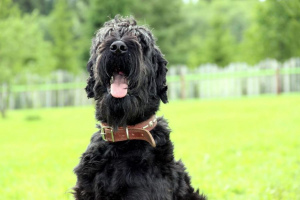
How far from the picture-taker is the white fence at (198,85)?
3397 cm

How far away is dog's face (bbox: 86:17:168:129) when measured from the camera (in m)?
4.02

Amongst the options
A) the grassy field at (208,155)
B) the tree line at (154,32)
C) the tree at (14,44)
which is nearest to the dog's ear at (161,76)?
the grassy field at (208,155)

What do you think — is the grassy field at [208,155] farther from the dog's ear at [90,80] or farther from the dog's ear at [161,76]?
the dog's ear at [161,76]

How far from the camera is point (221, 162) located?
9.33 meters

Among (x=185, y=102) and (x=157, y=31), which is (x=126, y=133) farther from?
(x=157, y=31)

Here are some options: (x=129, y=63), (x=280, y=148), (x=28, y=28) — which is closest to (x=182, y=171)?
(x=129, y=63)

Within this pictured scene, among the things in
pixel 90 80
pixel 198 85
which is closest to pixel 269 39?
pixel 198 85

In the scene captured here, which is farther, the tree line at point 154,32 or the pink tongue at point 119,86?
the tree line at point 154,32

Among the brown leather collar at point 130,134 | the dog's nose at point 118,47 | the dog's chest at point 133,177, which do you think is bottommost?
the dog's chest at point 133,177

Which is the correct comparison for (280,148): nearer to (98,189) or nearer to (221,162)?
(221,162)

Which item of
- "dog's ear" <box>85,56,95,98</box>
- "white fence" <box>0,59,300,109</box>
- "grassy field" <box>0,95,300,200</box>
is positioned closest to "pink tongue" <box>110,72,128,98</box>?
"dog's ear" <box>85,56,95,98</box>

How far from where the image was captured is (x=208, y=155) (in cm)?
1007

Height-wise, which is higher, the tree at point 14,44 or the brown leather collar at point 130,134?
the tree at point 14,44

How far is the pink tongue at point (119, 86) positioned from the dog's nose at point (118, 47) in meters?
0.27
